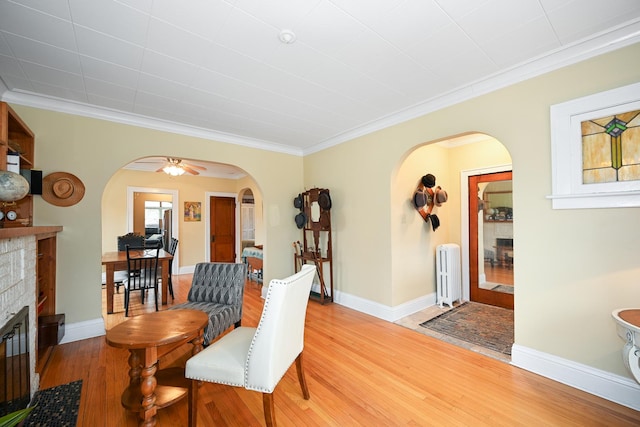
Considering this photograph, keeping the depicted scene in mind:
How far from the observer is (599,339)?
1969 mm

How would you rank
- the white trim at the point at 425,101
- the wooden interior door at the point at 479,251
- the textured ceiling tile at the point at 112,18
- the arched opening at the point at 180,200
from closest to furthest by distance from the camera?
1. the textured ceiling tile at the point at 112,18
2. the white trim at the point at 425,101
3. the wooden interior door at the point at 479,251
4. the arched opening at the point at 180,200

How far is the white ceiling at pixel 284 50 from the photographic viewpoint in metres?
1.64

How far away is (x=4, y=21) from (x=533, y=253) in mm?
4176

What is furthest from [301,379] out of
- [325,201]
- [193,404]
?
[325,201]

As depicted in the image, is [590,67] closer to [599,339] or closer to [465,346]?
[599,339]

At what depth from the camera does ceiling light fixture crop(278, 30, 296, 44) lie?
5.96 feet

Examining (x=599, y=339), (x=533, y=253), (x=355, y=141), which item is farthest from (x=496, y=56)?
(x=599, y=339)

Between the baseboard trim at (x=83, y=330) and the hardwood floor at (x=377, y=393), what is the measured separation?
106 millimetres

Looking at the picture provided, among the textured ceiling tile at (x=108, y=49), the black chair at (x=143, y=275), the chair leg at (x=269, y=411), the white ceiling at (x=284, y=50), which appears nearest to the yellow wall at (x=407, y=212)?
the white ceiling at (x=284, y=50)

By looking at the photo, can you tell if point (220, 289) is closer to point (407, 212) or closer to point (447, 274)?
point (407, 212)

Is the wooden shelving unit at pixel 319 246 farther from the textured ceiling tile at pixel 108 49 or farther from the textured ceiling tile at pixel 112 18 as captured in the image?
the textured ceiling tile at pixel 112 18

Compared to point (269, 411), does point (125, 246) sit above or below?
above

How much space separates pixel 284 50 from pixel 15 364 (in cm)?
271

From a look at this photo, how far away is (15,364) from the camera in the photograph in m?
1.62
